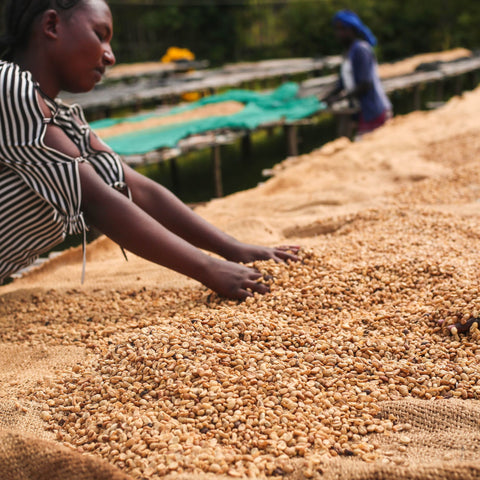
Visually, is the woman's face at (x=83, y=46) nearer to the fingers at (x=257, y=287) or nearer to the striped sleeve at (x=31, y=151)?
the striped sleeve at (x=31, y=151)

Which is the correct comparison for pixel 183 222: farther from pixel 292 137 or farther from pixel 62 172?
pixel 292 137

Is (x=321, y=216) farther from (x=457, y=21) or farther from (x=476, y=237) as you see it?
(x=457, y=21)

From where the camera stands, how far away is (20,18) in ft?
7.16

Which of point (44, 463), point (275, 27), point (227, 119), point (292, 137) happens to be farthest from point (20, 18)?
point (275, 27)

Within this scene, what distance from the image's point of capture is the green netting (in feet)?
16.2

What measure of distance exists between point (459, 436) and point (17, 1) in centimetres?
207

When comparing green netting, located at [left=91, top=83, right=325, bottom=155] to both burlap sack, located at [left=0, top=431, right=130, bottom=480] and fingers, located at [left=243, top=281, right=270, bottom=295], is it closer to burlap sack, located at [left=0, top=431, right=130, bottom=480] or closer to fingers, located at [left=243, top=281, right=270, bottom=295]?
fingers, located at [left=243, top=281, right=270, bottom=295]

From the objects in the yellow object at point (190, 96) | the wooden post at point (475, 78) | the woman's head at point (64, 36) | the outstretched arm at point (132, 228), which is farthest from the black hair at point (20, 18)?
the wooden post at point (475, 78)

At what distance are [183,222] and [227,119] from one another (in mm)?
3490

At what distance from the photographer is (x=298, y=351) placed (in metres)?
1.85

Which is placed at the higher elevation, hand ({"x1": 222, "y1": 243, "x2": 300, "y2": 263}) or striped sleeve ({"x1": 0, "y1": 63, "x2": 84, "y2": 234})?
striped sleeve ({"x1": 0, "y1": 63, "x2": 84, "y2": 234})

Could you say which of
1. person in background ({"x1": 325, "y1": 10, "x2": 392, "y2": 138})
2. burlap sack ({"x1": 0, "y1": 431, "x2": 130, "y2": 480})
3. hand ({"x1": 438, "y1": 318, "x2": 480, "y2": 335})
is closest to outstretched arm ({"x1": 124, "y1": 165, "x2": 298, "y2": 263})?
hand ({"x1": 438, "y1": 318, "x2": 480, "y2": 335})

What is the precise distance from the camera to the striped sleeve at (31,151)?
78.7 inches

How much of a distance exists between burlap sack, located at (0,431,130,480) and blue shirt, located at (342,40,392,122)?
5.60 meters
